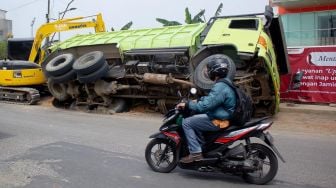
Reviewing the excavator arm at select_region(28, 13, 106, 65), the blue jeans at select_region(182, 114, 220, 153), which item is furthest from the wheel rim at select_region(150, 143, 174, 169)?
the excavator arm at select_region(28, 13, 106, 65)

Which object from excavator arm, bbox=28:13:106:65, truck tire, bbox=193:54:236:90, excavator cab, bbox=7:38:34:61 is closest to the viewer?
truck tire, bbox=193:54:236:90

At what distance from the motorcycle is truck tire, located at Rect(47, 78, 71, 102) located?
9.81 m

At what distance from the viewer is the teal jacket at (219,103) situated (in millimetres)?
6133

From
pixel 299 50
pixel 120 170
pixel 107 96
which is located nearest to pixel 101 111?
pixel 107 96

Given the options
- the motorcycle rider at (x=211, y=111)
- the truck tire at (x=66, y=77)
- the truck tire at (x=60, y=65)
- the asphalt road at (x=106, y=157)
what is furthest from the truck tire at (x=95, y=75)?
the motorcycle rider at (x=211, y=111)

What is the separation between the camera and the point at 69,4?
1672 inches

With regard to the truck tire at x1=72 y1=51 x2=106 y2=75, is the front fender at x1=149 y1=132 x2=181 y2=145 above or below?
below

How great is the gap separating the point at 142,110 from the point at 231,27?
399 cm

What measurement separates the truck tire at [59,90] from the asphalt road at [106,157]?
10.1 ft

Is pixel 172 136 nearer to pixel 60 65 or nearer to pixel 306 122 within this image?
pixel 306 122

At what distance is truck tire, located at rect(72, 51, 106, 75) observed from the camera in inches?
559

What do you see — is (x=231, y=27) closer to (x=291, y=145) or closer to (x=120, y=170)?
(x=291, y=145)

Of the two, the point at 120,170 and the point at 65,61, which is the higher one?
the point at 65,61

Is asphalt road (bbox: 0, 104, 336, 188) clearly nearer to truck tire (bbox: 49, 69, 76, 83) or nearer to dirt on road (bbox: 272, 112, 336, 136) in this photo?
dirt on road (bbox: 272, 112, 336, 136)
